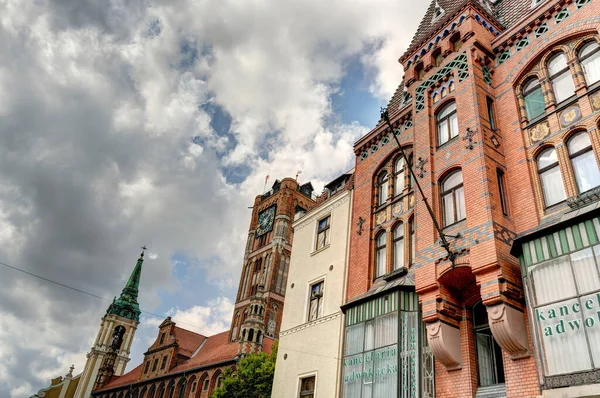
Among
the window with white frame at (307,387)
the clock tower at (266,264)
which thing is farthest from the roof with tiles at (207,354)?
the window with white frame at (307,387)

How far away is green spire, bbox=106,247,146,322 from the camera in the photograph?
3403 inches

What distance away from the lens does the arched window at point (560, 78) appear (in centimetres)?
1333

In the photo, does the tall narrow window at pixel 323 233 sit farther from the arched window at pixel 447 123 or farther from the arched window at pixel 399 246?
the arched window at pixel 447 123

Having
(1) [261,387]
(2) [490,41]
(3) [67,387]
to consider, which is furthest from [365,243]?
(3) [67,387]

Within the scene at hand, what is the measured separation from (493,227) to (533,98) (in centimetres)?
493

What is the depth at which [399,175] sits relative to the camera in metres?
18.4

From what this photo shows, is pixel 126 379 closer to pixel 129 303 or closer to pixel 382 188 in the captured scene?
pixel 129 303

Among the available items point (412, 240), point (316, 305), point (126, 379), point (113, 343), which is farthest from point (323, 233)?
point (113, 343)

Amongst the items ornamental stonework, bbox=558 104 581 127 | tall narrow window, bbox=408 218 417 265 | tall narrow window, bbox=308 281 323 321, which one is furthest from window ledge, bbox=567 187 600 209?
tall narrow window, bbox=308 281 323 321

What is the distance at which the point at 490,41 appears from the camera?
52.9ft

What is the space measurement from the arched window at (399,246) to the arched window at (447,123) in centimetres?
349

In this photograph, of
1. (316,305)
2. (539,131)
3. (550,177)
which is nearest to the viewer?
(550,177)

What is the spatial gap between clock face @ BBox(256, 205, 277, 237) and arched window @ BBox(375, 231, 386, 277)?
45865 millimetres

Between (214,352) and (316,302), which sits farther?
(214,352)
